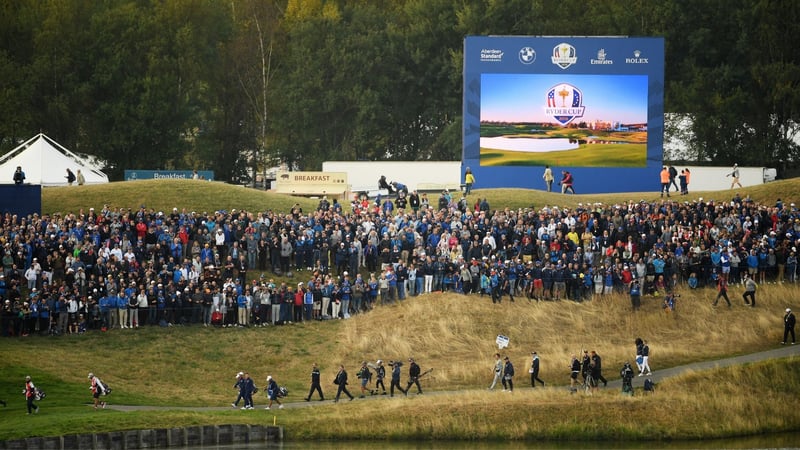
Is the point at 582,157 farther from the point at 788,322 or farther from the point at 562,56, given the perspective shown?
the point at 788,322

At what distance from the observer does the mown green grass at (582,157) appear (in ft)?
211

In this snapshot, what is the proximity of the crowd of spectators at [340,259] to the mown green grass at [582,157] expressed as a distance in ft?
37.3

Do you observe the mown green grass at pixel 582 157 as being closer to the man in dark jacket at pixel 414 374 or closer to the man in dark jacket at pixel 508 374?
the man in dark jacket at pixel 508 374

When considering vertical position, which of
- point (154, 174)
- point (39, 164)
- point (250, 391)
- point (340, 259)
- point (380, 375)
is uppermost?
point (39, 164)

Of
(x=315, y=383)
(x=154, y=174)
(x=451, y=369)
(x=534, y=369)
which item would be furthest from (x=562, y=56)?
(x=315, y=383)

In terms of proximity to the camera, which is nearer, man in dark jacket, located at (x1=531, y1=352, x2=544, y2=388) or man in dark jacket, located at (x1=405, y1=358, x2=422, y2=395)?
man in dark jacket, located at (x1=405, y1=358, x2=422, y2=395)

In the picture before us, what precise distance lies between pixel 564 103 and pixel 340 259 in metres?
19.2

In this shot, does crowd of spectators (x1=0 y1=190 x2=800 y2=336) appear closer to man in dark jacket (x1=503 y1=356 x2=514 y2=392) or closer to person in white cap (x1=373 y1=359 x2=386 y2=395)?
person in white cap (x1=373 y1=359 x2=386 y2=395)

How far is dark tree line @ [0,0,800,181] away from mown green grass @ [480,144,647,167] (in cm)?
1968

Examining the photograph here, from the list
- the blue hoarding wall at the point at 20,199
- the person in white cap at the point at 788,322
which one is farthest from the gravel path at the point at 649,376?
the blue hoarding wall at the point at 20,199

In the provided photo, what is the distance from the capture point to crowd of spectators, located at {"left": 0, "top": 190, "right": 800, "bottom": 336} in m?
44.6

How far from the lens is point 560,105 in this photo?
63.8m

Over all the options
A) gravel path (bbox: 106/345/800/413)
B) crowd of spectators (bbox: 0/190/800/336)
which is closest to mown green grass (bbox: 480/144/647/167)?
crowd of spectators (bbox: 0/190/800/336)

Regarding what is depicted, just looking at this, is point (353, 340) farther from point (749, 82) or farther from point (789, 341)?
point (749, 82)
